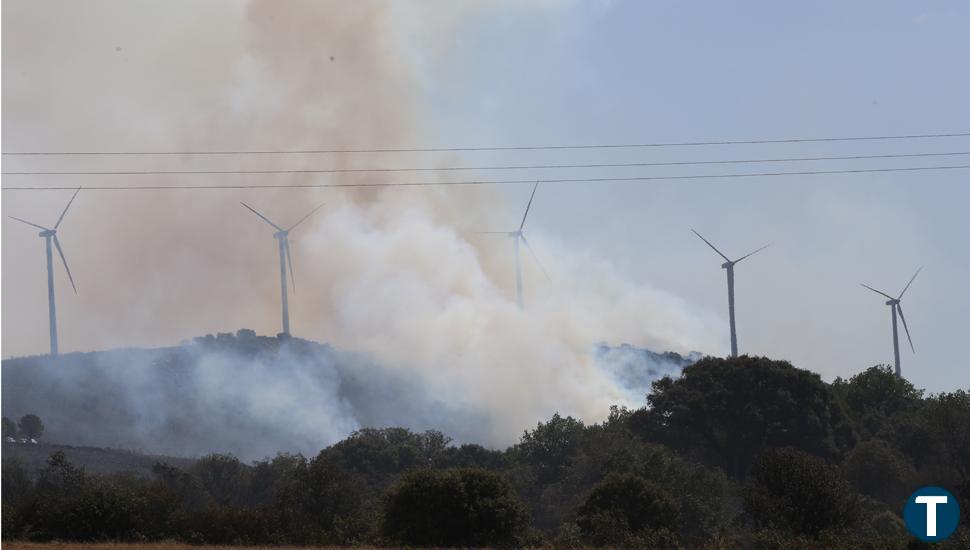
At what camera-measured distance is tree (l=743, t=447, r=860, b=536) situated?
321 ft

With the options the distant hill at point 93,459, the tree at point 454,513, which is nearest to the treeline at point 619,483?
the tree at point 454,513

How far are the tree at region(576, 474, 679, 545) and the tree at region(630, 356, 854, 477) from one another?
6002 cm

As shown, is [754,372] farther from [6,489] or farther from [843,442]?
[6,489]

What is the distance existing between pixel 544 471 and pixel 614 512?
68.2m

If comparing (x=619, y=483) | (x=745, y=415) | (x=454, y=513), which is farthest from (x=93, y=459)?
(x=454, y=513)

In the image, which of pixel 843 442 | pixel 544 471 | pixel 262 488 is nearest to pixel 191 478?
pixel 262 488

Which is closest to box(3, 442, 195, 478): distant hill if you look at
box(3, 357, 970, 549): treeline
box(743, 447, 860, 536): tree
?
box(3, 357, 970, 549): treeline

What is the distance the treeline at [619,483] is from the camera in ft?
269

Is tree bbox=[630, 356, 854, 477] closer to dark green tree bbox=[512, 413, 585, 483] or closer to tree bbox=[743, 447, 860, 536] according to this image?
dark green tree bbox=[512, 413, 585, 483]

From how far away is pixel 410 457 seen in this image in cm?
17088

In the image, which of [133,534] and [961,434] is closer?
[133,534]

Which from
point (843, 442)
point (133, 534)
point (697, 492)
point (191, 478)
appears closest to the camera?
point (133, 534)

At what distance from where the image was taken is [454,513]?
82.9 meters

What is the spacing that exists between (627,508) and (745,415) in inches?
2633
